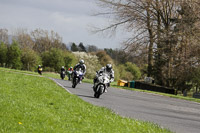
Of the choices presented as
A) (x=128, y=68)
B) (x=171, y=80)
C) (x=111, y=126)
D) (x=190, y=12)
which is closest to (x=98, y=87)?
(x=111, y=126)

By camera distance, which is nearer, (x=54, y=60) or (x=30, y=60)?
(x=30, y=60)

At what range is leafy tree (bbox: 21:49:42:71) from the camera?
2990 inches

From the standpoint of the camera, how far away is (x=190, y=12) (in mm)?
31578

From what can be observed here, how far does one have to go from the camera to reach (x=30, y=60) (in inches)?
3031

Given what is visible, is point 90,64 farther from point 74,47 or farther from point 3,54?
point 74,47

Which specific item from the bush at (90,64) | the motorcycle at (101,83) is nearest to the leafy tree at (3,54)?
the bush at (90,64)

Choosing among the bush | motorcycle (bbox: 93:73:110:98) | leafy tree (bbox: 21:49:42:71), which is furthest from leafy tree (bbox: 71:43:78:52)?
motorcycle (bbox: 93:73:110:98)

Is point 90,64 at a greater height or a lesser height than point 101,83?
greater

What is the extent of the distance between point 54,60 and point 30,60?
6373 millimetres

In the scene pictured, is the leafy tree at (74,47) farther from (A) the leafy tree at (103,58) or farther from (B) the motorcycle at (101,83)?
(B) the motorcycle at (101,83)

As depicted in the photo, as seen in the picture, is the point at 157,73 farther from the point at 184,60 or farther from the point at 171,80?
the point at 184,60

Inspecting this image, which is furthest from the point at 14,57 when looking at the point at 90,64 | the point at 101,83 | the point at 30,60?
the point at 101,83

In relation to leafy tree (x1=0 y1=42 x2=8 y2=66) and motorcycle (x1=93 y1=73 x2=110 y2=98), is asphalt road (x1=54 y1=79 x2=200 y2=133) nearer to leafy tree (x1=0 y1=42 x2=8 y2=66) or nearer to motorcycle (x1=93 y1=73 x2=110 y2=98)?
motorcycle (x1=93 y1=73 x2=110 y2=98)

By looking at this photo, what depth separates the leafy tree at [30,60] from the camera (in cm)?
7594
